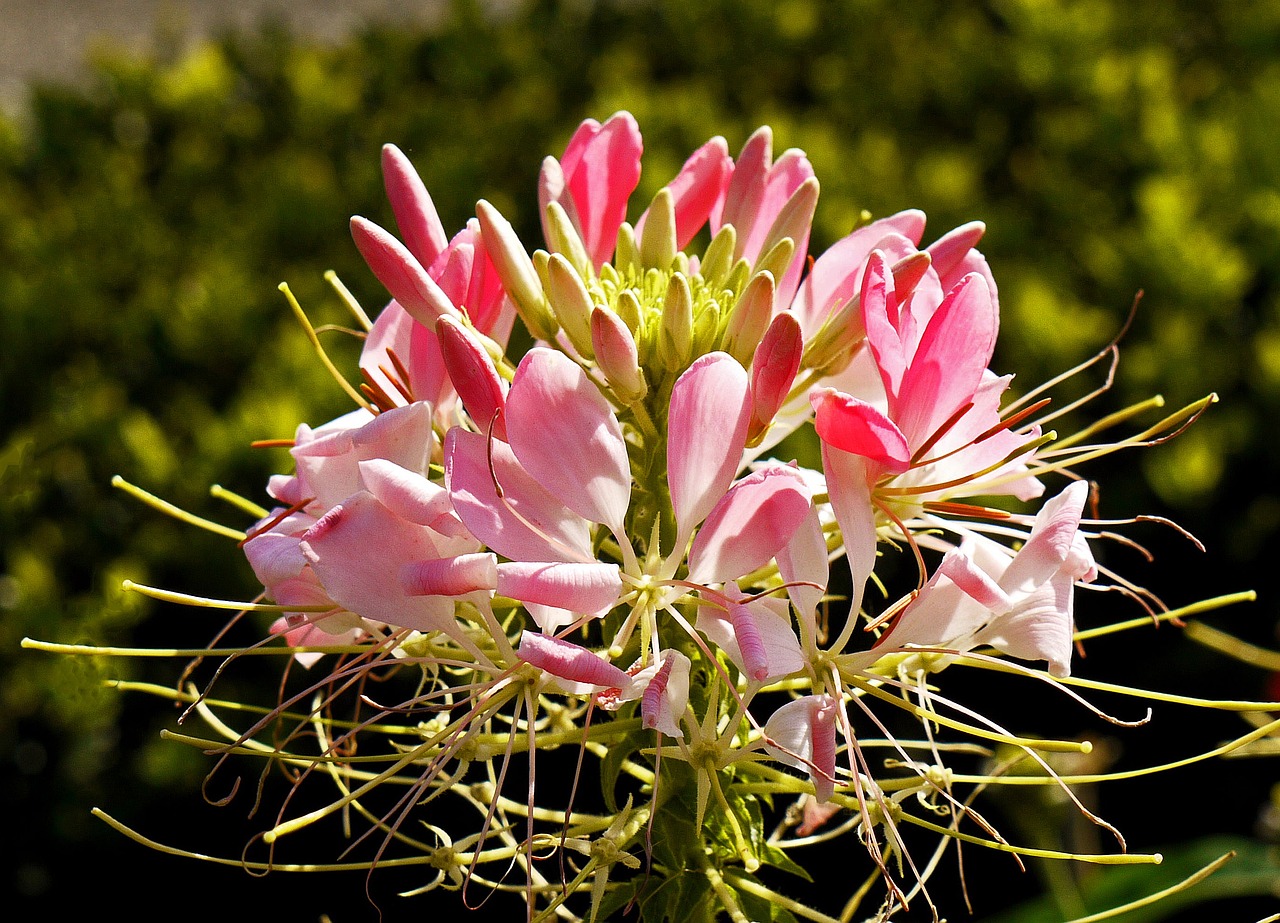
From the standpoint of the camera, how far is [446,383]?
104 centimetres

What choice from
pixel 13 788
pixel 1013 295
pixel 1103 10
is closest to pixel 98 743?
pixel 13 788

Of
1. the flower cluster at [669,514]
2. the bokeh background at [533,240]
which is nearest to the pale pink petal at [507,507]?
the flower cluster at [669,514]

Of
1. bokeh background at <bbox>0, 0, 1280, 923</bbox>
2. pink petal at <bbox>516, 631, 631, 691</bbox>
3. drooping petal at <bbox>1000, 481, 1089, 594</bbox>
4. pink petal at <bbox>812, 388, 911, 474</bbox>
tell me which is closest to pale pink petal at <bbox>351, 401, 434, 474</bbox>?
pink petal at <bbox>516, 631, 631, 691</bbox>

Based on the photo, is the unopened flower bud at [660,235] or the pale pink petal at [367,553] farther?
the unopened flower bud at [660,235]

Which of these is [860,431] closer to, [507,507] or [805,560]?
[805,560]

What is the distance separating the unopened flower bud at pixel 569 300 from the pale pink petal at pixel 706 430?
0.18 meters

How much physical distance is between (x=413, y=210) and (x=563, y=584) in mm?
412

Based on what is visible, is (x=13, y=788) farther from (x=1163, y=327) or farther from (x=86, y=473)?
(x=1163, y=327)

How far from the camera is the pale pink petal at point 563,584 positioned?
0.82 meters

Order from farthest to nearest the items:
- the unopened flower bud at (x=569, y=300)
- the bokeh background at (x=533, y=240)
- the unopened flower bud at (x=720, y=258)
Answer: the bokeh background at (x=533, y=240) < the unopened flower bud at (x=720, y=258) < the unopened flower bud at (x=569, y=300)

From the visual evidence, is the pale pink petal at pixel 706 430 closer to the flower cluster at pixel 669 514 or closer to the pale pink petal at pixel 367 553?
the flower cluster at pixel 669 514

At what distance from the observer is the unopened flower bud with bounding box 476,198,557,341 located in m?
1.03

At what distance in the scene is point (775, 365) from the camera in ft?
2.92

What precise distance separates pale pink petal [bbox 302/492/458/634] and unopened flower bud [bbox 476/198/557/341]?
27cm
